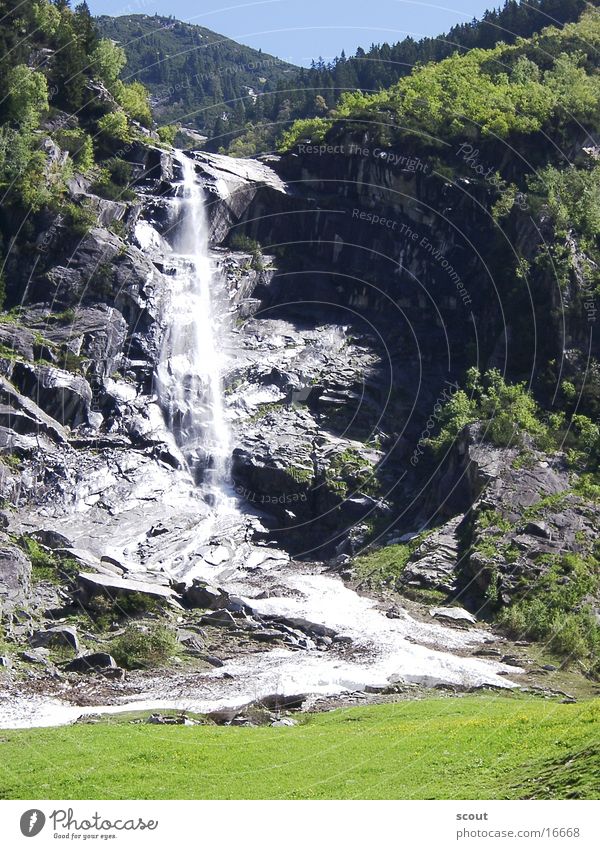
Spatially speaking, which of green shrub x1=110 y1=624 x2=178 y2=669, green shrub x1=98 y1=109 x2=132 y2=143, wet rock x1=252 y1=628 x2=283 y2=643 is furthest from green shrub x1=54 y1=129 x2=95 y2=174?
green shrub x1=110 y1=624 x2=178 y2=669

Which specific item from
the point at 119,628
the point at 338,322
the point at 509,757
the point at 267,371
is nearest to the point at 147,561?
the point at 119,628

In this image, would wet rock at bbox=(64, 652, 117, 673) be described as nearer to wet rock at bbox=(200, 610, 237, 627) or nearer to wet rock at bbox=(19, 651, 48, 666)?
wet rock at bbox=(19, 651, 48, 666)

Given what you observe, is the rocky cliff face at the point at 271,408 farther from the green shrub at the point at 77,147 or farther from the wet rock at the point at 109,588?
the green shrub at the point at 77,147

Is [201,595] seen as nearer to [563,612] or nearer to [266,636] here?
[266,636]

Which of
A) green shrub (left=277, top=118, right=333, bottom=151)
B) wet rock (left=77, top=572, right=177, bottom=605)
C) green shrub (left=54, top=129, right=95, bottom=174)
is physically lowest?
wet rock (left=77, top=572, right=177, bottom=605)

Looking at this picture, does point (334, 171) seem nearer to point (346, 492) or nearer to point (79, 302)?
point (79, 302)

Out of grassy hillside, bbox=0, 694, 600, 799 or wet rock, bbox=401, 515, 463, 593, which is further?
wet rock, bbox=401, 515, 463, 593

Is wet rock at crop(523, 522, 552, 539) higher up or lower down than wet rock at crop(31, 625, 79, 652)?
higher up

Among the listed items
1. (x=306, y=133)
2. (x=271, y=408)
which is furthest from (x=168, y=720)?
(x=306, y=133)
